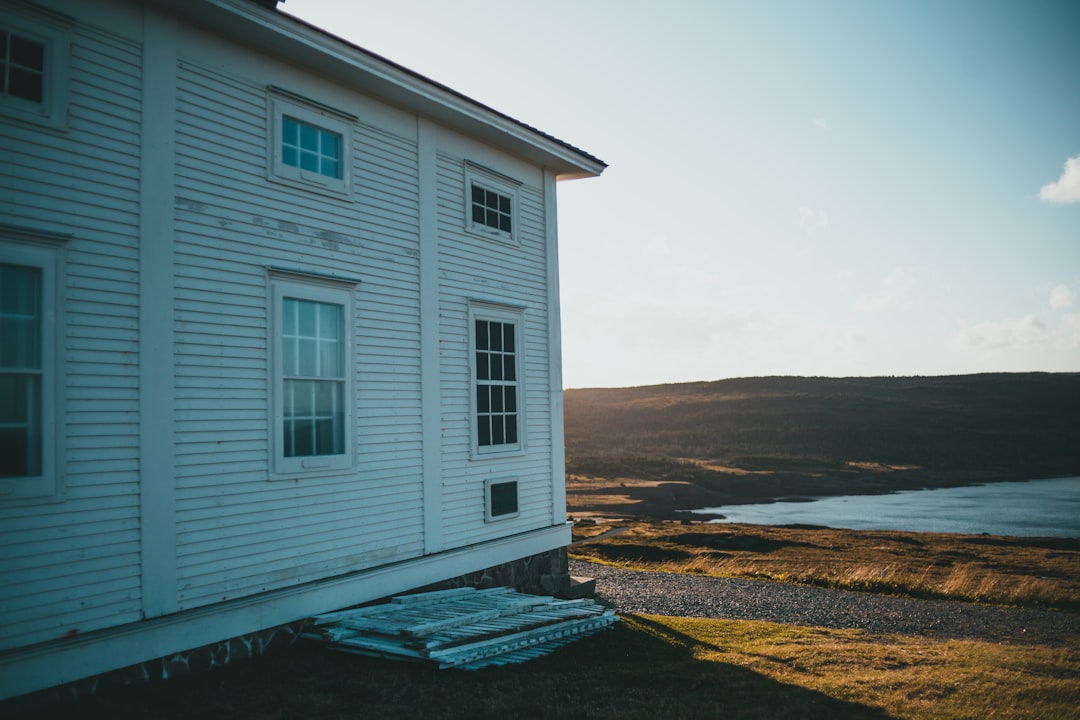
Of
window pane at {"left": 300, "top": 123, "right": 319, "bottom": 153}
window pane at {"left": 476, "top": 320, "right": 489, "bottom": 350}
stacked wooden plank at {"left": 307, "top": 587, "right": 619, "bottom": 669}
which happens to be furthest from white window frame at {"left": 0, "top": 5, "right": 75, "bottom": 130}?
window pane at {"left": 476, "top": 320, "right": 489, "bottom": 350}

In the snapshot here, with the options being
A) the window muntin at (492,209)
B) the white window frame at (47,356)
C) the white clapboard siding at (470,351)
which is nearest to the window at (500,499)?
the white clapboard siding at (470,351)

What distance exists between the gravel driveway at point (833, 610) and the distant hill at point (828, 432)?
100ft

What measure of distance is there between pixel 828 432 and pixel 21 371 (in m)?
70.7

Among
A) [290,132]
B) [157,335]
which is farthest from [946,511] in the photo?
[157,335]

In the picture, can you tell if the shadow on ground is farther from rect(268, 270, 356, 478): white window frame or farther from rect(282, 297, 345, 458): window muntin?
rect(282, 297, 345, 458): window muntin

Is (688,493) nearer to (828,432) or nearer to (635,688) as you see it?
(828,432)

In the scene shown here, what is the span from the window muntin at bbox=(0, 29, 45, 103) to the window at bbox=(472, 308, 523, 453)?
5996 mm

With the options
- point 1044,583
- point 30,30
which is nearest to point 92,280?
point 30,30

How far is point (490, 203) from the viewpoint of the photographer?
11.9 meters

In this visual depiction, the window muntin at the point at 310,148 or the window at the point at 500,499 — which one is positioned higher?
the window muntin at the point at 310,148

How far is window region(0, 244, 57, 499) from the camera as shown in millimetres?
6066

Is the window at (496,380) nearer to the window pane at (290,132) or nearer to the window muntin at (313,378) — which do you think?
the window muntin at (313,378)

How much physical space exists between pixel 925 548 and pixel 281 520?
69.8 ft

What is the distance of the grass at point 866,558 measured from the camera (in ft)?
52.7
